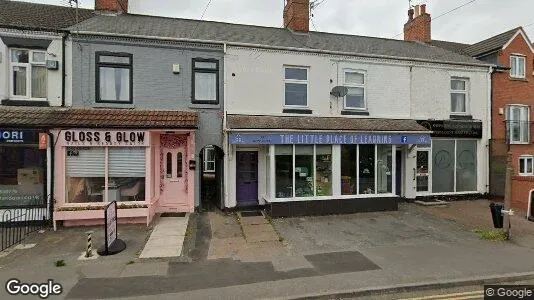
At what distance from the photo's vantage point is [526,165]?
15312 mm

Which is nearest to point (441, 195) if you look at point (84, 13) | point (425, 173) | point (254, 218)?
point (425, 173)

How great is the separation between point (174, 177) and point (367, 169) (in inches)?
288

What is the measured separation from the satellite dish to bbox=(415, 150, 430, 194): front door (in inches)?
185

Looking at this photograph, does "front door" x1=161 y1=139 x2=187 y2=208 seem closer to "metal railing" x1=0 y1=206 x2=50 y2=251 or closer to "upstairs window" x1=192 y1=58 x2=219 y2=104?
"upstairs window" x1=192 y1=58 x2=219 y2=104

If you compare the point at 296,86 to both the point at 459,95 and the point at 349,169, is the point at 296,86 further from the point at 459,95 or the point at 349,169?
the point at 459,95

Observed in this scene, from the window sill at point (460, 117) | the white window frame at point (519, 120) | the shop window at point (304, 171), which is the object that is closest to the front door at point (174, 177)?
the shop window at point (304, 171)

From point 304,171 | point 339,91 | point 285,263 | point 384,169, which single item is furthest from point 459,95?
point 285,263

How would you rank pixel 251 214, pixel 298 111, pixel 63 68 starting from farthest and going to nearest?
pixel 298 111 < pixel 251 214 < pixel 63 68

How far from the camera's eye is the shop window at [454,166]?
558 inches

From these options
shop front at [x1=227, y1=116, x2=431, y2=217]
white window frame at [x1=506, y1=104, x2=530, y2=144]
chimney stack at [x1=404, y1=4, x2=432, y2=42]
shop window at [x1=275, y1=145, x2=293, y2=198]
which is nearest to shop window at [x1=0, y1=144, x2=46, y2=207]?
shop front at [x1=227, y1=116, x2=431, y2=217]

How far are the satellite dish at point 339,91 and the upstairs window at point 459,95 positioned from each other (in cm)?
592

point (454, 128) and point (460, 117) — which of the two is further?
point (460, 117)

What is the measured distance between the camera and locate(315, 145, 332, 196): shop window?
11.5 m

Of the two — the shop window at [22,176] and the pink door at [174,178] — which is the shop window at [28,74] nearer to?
the shop window at [22,176]
